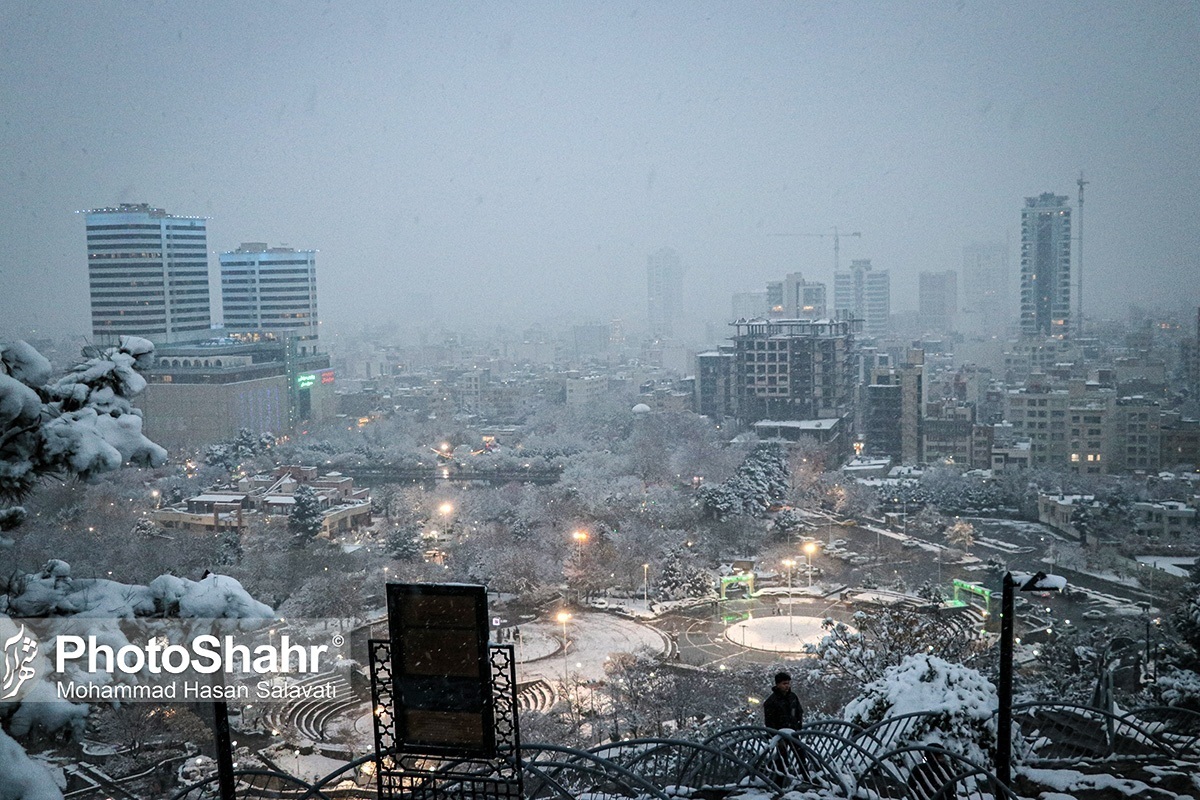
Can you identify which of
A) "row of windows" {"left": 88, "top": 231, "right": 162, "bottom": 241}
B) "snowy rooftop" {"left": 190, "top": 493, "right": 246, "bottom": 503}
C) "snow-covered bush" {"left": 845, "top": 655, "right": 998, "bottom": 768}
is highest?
"row of windows" {"left": 88, "top": 231, "right": 162, "bottom": 241}

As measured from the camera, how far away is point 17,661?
5.82 ft

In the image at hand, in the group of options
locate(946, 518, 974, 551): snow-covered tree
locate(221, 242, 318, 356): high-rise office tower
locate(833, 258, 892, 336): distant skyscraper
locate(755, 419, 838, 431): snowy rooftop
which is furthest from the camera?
locate(833, 258, 892, 336): distant skyscraper

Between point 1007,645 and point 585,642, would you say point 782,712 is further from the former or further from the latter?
point 585,642

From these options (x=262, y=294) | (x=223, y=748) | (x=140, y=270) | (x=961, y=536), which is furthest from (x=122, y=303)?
(x=223, y=748)

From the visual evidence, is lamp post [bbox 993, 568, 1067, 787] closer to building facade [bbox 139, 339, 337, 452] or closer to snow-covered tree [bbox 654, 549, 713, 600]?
snow-covered tree [bbox 654, 549, 713, 600]

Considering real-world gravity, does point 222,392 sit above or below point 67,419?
below

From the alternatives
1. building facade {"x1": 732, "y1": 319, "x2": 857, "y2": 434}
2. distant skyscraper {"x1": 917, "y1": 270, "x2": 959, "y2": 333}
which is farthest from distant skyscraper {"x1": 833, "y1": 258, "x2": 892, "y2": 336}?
building facade {"x1": 732, "y1": 319, "x2": 857, "y2": 434}

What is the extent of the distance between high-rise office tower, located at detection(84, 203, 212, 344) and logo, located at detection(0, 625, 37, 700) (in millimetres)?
19713

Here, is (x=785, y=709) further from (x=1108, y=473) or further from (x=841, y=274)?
(x=841, y=274)

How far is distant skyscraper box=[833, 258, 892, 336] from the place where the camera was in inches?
1473

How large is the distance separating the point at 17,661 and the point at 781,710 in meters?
1.72

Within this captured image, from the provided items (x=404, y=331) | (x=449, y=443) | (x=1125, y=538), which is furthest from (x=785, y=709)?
(x=404, y=331)

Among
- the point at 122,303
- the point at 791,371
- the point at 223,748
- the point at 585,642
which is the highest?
the point at 122,303

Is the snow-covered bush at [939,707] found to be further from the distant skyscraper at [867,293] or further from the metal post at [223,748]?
the distant skyscraper at [867,293]
